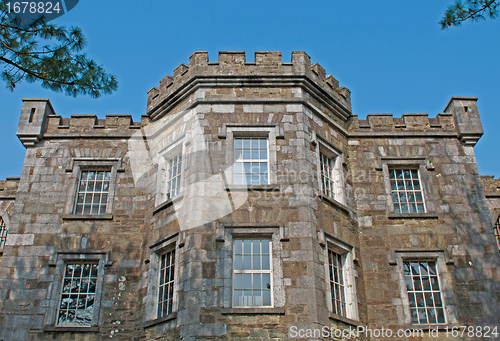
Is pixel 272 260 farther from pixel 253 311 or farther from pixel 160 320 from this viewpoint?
pixel 160 320

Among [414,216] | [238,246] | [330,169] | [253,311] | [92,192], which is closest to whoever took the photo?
[253,311]

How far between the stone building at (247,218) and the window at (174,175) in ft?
0.13

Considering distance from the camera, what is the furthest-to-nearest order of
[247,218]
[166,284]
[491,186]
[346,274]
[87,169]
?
1. [491,186]
2. [87,169]
3. [346,274]
4. [166,284]
5. [247,218]

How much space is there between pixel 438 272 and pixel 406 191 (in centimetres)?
252

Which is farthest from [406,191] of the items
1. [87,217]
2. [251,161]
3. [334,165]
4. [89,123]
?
[89,123]

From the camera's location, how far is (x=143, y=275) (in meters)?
12.8

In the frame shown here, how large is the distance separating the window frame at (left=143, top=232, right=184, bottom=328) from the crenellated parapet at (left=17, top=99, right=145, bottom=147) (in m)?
4.24

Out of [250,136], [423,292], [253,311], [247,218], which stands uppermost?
[250,136]

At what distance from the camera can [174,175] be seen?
13750 millimetres

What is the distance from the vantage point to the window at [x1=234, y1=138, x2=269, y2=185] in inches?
500

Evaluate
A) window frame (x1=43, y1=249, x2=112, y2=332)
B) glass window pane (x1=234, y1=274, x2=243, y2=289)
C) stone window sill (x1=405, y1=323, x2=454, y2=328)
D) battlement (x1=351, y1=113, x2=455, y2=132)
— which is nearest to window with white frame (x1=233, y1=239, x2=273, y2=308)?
glass window pane (x1=234, y1=274, x2=243, y2=289)

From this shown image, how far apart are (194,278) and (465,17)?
7.64 meters

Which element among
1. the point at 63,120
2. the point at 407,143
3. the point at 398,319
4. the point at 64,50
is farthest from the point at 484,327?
the point at 63,120

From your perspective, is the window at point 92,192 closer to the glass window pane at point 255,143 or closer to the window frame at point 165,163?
the window frame at point 165,163
